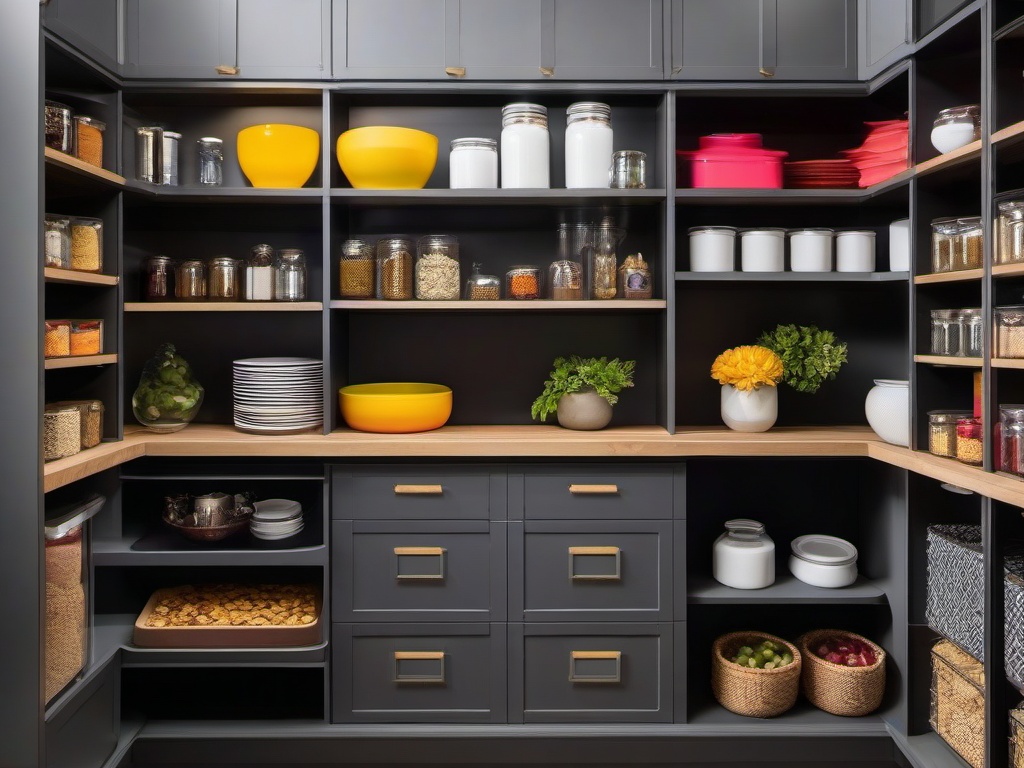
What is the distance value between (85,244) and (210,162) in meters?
0.53

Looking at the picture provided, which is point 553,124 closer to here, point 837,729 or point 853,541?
point 853,541

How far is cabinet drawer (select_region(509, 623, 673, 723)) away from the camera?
245 centimetres

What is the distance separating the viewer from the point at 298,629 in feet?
7.89

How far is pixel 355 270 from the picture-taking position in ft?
8.52

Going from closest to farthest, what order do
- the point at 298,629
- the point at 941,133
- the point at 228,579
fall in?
the point at 941,133 → the point at 298,629 → the point at 228,579

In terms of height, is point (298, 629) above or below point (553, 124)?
below

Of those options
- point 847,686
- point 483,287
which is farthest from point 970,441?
point 483,287

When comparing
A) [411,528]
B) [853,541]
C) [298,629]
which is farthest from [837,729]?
[298,629]

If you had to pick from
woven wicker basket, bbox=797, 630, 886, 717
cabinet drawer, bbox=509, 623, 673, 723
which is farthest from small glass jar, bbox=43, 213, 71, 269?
woven wicker basket, bbox=797, 630, 886, 717

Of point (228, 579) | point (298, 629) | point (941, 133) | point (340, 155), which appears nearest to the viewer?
point (941, 133)

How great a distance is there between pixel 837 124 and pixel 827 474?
1.28 metres

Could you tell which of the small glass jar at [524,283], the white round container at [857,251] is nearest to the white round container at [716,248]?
the white round container at [857,251]

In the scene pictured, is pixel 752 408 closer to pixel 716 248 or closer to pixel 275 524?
pixel 716 248

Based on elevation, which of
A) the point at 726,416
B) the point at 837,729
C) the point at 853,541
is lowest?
the point at 837,729
